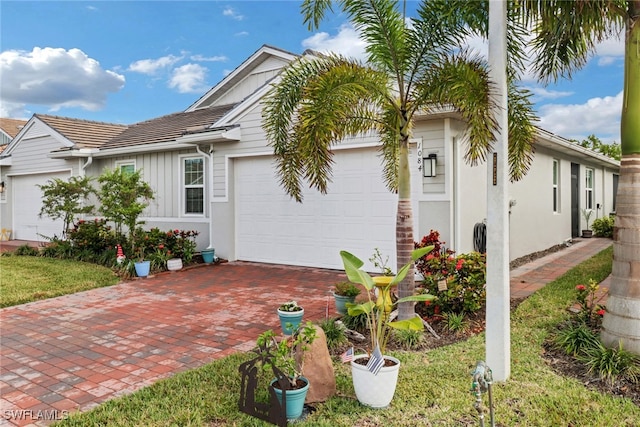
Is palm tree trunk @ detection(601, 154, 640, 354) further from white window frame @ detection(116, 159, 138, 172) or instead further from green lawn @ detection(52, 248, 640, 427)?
white window frame @ detection(116, 159, 138, 172)

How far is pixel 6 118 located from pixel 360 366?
3273cm

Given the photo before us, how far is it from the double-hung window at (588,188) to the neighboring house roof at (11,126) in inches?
1096

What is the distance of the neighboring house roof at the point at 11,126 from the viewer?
77.5 ft

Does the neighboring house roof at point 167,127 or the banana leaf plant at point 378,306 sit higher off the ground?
the neighboring house roof at point 167,127

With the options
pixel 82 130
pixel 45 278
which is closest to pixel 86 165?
pixel 82 130

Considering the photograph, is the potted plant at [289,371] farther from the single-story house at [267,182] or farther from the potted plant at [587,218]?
the potted plant at [587,218]

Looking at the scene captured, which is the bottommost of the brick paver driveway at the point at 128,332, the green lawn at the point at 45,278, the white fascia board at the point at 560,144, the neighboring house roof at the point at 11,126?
the brick paver driveway at the point at 128,332

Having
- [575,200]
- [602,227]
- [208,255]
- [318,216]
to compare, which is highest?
[575,200]

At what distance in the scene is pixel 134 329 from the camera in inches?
223

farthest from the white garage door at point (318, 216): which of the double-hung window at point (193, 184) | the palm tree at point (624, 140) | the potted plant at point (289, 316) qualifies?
the palm tree at point (624, 140)

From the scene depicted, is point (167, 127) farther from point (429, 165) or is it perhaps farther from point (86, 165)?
point (429, 165)

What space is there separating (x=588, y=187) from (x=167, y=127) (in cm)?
1669

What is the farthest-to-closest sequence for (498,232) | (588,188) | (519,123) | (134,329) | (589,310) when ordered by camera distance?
(588,188)
(134,329)
(519,123)
(589,310)
(498,232)

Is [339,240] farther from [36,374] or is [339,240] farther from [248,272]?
[36,374]
